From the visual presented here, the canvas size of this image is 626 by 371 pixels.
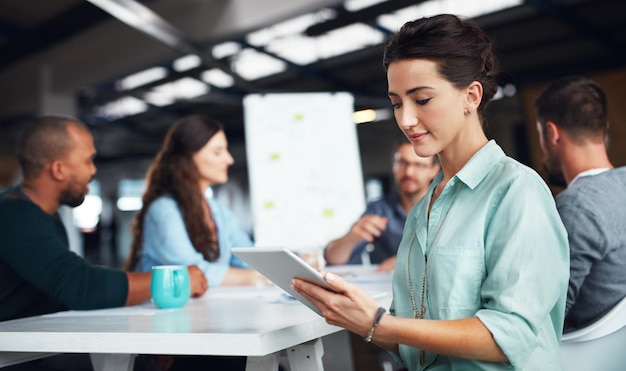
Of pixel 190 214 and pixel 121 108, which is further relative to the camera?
pixel 121 108

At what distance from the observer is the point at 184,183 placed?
2914mm

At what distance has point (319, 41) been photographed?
28.5 ft

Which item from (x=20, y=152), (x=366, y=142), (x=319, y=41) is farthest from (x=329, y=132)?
(x=366, y=142)

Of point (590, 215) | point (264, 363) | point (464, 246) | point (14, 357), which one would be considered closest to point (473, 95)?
point (464, 246)

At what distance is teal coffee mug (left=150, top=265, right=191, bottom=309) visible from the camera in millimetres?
1867

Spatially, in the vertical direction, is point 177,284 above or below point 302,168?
below

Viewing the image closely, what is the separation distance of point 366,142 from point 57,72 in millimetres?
8612

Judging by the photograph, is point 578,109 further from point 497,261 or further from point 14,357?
point 14,357

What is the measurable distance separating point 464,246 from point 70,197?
63.5 inches

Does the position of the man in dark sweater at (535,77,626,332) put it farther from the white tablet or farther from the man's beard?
the man's beard

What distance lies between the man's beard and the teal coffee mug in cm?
60

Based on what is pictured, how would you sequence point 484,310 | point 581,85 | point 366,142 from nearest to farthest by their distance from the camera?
1. point 484,310
2. point 581,85
3. point 366,142

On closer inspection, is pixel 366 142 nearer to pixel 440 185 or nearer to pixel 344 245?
pixel 344 245

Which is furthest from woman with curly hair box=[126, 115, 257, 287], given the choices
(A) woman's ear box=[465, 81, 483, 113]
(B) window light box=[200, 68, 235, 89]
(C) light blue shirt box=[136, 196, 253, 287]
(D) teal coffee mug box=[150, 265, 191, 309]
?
(B) window light box=[200, 68, 235, 89]
